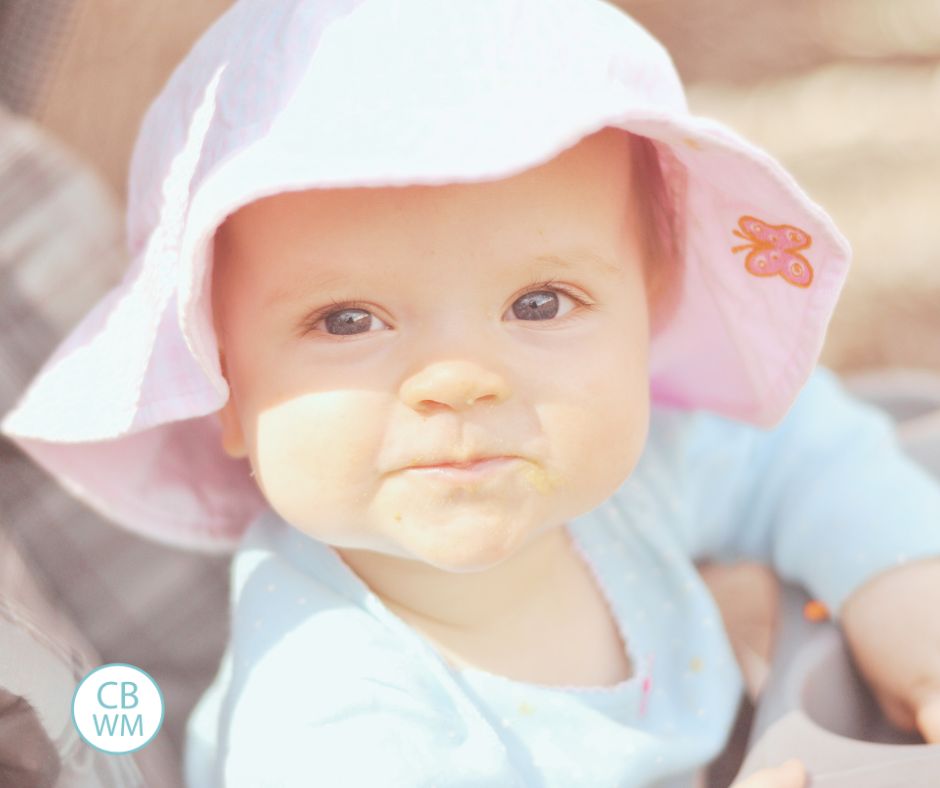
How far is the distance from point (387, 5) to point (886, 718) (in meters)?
0.64

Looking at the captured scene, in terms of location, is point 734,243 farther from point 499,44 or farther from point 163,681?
point 163,681

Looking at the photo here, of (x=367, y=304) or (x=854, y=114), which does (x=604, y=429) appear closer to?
(x=367, y=304)

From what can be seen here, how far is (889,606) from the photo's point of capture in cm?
92

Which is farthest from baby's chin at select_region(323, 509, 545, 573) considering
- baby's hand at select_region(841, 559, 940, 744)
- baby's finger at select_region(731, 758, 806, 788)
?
baby's hand at select_region(841, 559, 940, 744)

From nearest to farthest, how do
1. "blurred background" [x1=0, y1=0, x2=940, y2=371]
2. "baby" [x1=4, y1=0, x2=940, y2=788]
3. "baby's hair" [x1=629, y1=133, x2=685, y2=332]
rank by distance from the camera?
1. "baby" [x1=4, y1=0, x2=940, y2=788]
2. "baby's hair" [x1=629, y1=133, x2=685, y2=332]
3. "blurred background" [x1=0, y1=0, x2=940, y2=371]

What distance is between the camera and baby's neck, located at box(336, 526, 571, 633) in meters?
0.84

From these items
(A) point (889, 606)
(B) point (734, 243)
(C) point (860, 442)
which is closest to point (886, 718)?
(A) point (889, 606)

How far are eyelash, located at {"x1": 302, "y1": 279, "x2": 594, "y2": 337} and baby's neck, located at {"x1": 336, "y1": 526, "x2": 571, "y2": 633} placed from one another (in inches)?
6.9

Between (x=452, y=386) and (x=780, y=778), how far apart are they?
0.33 m

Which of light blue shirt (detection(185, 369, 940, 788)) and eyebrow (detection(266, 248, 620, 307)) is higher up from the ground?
eyebrow (detection(266, 248, 620, 307))

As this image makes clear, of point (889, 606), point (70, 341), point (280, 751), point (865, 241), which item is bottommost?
point (865, 241)

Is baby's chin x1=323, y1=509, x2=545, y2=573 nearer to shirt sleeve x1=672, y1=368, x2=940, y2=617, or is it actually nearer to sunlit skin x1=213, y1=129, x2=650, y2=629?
sunlit skin x1=213, y1=129, x2=650, y2=629

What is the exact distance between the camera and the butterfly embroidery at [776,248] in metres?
0.76

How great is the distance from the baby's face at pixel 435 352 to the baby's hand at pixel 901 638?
30 centimetres
